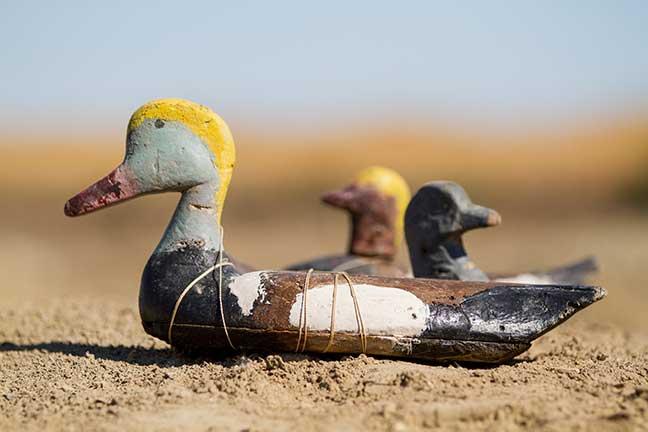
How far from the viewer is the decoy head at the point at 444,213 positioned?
19.8 ft

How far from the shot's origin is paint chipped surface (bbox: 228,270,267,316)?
484 centimetres

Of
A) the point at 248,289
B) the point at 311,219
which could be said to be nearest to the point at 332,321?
the point at 248,289

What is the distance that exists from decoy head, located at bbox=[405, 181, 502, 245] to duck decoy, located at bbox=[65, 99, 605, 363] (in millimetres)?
1078

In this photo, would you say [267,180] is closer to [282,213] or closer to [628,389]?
[282,213]

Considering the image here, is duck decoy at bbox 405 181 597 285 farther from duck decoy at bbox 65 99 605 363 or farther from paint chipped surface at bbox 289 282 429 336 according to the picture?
paint chipped surface at bbox 289 282 429 336

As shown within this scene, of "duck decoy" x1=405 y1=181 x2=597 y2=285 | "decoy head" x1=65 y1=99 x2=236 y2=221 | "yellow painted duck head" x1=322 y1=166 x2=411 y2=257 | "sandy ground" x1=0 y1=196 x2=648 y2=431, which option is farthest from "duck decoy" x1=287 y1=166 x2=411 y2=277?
"decoy head" x1=65 y1=99 x2=236 y2=221

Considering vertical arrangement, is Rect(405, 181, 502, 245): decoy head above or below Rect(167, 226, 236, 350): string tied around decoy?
above

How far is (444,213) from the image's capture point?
618 cm

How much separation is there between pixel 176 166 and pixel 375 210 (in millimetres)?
3823

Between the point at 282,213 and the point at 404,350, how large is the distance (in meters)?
19.2

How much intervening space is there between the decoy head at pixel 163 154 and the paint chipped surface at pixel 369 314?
39.8 inches

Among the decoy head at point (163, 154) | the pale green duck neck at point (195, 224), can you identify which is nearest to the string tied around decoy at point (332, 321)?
the pale green duck neck at point (195, 224)

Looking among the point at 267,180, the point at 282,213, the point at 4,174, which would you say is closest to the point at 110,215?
the point at 282,213

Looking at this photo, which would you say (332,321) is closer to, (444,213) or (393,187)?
(444,213)
